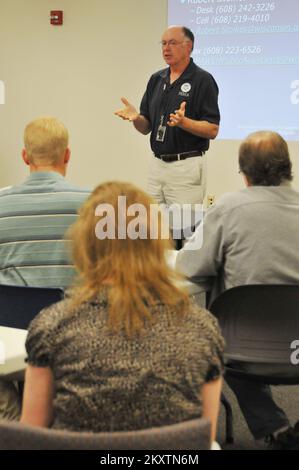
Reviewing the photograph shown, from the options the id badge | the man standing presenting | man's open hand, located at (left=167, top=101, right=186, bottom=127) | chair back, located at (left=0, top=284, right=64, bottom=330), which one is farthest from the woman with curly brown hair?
the id badge

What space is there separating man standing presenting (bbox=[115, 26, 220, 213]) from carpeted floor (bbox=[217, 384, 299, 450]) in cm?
177

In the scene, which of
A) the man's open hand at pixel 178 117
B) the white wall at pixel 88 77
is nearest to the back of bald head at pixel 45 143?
the man's open hand at pixel 178 117

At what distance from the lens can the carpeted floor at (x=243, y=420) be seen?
2.80 metres

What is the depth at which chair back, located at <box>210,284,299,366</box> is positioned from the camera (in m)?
2.30

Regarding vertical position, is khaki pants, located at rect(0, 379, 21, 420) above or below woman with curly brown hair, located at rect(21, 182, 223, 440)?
below

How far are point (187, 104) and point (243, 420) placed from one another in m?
2.35

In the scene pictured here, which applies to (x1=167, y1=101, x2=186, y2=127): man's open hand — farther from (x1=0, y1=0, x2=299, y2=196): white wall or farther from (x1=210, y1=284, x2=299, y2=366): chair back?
(x1=210, y1=284, x2=299, y2=366): chair back

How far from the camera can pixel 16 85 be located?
6.52 metres

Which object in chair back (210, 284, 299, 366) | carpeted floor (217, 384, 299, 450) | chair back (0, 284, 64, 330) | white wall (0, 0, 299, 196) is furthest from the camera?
white wall (0, 0, 299, 196)

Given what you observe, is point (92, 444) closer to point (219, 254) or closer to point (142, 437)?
point (142, 437)

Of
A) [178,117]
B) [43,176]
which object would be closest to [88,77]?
[178,117]

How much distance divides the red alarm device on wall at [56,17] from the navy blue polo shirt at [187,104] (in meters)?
1.91

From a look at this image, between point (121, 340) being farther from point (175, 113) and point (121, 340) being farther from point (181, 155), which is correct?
point (181, 155)
